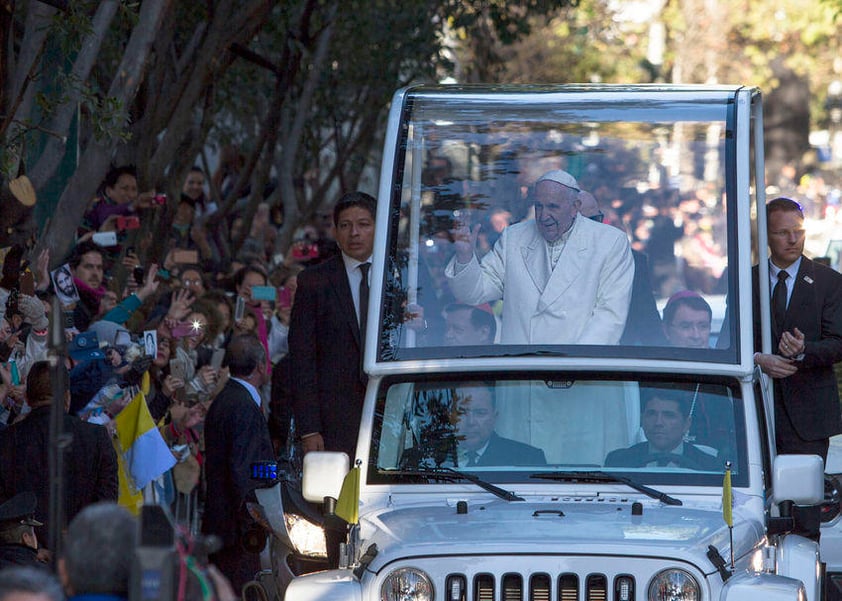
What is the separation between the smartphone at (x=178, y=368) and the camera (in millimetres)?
11578

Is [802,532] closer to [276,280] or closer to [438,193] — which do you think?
[438,193]

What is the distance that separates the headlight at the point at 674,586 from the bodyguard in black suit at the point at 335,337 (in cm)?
276

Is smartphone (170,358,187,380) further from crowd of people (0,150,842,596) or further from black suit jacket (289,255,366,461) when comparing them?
black suit jacket (289,255,366,461)

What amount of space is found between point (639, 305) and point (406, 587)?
193 centimetres

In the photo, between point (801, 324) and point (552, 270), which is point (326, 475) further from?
point (801, 324)

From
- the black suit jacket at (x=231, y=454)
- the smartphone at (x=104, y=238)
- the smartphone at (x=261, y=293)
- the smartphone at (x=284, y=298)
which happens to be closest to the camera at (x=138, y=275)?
the smartphone at (x=104, y=238)

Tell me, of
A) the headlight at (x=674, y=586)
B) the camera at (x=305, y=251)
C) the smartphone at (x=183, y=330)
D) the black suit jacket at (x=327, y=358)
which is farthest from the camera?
the camera at (x=305, y=251)

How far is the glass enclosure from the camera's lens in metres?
7.50

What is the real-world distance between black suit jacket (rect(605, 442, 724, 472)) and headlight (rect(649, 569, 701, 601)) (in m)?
0.92

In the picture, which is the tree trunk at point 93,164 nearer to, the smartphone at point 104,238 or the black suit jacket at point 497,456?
the smartphone at point 104,238

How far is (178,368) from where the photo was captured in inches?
457

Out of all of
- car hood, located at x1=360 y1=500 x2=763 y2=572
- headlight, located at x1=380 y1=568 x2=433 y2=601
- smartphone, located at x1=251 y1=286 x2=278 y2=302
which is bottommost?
headlight, located at x1=380 y1=568 x2=433 y2=601

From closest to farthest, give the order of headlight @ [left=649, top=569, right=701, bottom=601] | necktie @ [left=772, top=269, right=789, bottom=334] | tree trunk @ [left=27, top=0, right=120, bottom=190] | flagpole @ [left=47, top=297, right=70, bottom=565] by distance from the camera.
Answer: flagpole @ [left=47, top=297, right=70, bottom=565] < headlight @ [left=649, top=569, right=701, bottom=601] < necktie @ [left=772, top=269, right=789, bottom=334] < tree trunk @ [left=27, top=0, right=120, bottom=190]

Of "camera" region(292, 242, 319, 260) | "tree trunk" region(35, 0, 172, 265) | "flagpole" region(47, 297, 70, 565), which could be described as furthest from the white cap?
"camera" region(292, 242, 319, 260)
